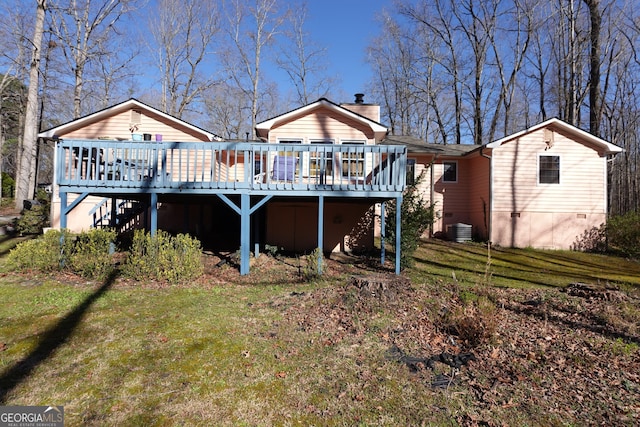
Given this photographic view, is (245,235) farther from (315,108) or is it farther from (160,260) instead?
(315,108)

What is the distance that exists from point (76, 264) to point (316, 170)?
6.11 m

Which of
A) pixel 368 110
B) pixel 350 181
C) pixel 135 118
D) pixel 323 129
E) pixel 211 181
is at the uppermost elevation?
pixel 368 110

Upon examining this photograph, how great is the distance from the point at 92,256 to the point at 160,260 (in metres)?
1.45

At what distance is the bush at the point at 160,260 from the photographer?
279 inches

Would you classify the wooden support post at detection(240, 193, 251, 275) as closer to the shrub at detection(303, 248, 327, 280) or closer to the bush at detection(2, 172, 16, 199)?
the shrub at detection(303, 248, 327, 280)

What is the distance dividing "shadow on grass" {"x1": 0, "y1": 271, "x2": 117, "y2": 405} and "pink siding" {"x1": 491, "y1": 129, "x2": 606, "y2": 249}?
13.2 metres

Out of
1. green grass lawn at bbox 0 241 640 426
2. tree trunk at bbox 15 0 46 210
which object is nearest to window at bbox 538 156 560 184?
green grass lawn at bbox 0 241 640 426

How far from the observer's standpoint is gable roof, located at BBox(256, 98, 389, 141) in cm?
1103

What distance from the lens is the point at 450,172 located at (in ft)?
50.4

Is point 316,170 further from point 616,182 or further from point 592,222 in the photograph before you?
point 616,182

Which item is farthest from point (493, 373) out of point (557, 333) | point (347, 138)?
point (347, 138)

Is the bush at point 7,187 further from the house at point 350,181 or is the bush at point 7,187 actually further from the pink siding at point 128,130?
the pink siding at point 128,130

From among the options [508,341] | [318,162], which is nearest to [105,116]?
[318,162]

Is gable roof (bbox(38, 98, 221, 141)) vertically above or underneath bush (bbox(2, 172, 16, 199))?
above
